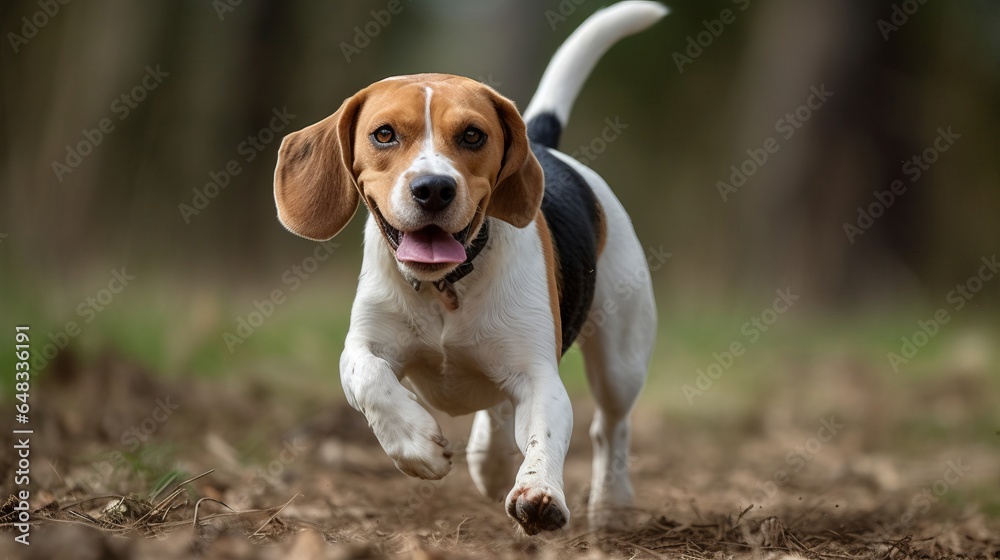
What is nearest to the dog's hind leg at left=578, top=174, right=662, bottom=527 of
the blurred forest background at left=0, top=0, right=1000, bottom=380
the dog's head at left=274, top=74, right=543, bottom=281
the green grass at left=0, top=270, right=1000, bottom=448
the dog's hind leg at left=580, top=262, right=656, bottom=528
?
the dog's hind leg at left=580, top=262, right=656, bottom=528

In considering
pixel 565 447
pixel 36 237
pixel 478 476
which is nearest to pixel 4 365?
pixel 36 237

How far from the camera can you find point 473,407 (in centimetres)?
425

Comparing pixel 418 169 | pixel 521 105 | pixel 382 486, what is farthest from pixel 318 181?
pixel 521 105

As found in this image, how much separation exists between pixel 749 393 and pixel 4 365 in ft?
19.1

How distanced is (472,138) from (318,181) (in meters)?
0.64

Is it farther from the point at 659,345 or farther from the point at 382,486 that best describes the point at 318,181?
the point at 659,345

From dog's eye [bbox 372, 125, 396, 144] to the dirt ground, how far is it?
1.34 m

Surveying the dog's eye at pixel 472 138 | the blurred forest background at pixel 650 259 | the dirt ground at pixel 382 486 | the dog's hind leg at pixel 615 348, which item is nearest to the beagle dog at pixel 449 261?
the dog's eye at pixel 472 138

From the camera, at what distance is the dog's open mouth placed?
3523 mm

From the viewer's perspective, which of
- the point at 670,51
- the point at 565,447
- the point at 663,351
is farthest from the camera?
the point at 670,51

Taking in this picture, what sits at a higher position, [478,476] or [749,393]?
[478,476]

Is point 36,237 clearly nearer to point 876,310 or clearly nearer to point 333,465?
point 333,465

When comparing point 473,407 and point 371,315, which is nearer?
point 371,315

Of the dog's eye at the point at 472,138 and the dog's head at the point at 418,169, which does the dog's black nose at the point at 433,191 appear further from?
the dog's eye at the point at 472,138
